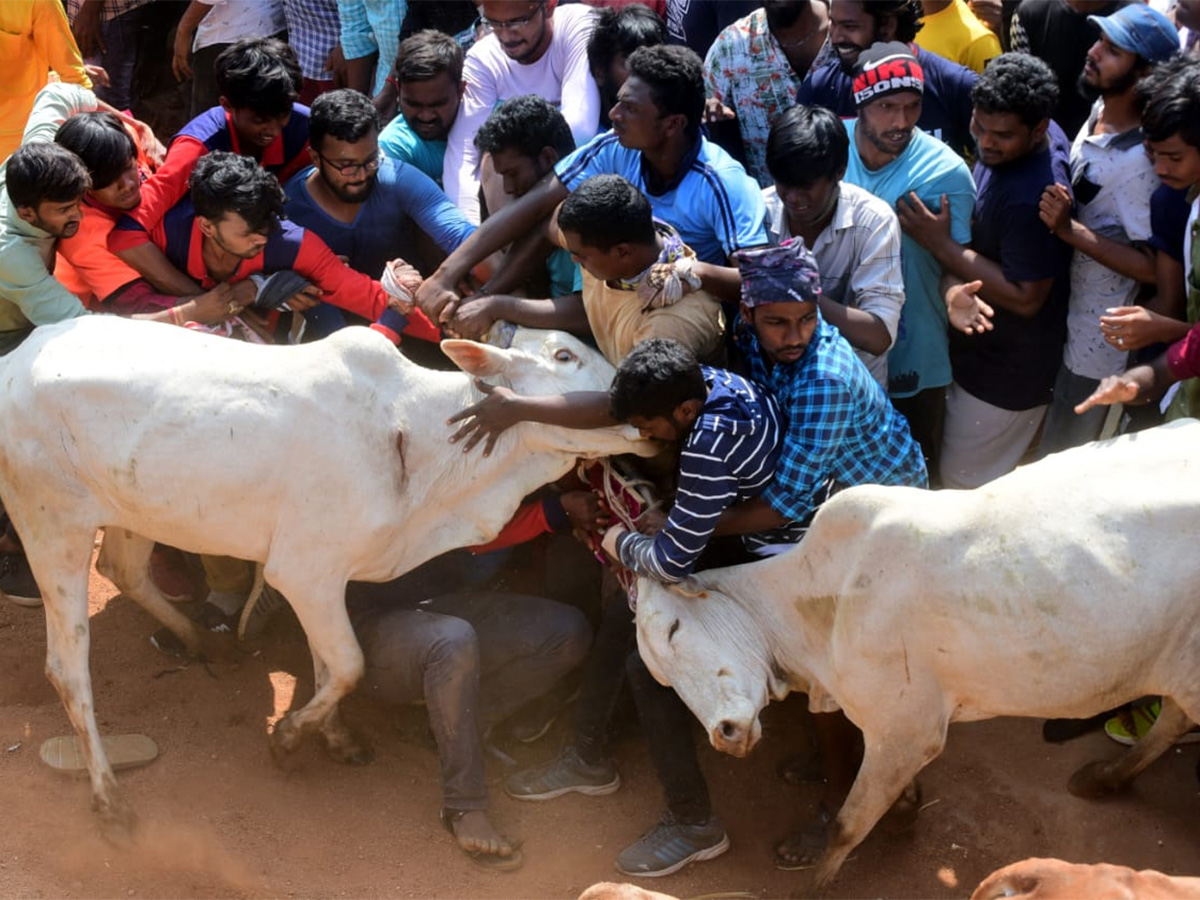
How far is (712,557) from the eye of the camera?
5074 mm

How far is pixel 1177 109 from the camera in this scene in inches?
188

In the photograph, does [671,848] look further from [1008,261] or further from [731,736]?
[1008,261]

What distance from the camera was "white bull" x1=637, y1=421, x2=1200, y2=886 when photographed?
412 centimetres

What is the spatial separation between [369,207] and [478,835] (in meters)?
2.74

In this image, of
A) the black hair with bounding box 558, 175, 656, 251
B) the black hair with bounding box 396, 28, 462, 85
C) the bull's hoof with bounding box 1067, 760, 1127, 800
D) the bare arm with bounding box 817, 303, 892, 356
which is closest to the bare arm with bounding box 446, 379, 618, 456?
the black hair with bounding box 558, 175, 656, 251

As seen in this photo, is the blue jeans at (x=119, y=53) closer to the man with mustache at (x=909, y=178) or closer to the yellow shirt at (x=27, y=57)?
the yellow shirt at (x=27, y=57)

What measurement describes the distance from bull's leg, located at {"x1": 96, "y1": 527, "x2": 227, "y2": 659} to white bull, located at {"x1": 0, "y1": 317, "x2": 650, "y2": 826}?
587mm

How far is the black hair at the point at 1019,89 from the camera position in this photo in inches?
204

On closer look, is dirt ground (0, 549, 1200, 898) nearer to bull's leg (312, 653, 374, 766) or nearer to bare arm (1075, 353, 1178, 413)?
bull's leg (312, 653, 374, 766)

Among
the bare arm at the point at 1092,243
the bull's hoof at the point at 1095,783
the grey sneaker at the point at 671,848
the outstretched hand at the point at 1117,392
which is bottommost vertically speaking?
the grey sneaker at the point at 671,848

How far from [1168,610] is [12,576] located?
17.3 ft

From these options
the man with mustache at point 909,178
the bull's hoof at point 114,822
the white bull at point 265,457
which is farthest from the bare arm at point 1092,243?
the bull's hoof at point 114,822

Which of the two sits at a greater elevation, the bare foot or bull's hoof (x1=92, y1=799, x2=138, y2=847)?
the bare foot

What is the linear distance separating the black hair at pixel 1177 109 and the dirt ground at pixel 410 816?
2.51 m
